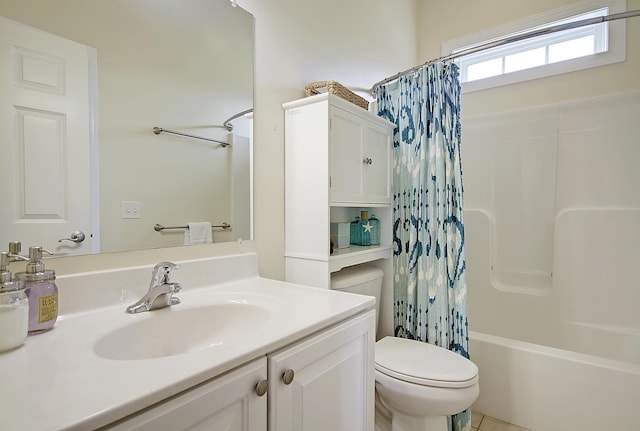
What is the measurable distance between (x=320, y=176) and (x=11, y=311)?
988mm

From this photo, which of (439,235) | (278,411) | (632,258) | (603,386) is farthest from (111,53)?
(632,258)

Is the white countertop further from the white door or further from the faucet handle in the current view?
the white door

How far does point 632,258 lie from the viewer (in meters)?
1.97

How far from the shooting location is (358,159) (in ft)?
5.00

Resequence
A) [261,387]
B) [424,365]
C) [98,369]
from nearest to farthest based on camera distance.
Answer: [98,369], [261,387], [424,365]

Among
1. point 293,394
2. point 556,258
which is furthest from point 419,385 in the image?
point 556,258

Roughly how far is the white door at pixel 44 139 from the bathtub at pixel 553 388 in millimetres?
1888

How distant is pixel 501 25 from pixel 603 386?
7.85ft

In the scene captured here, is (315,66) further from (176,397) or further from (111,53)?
(176,397)

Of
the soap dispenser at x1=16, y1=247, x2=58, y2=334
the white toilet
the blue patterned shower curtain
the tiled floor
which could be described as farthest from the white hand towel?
the tiled floor

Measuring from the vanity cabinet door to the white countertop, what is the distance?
64 cm

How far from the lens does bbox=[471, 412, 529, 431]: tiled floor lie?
1.64m

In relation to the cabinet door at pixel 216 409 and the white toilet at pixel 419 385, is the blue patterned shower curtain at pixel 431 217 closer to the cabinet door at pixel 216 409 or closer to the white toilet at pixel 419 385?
the white toilet at pixel 419 385

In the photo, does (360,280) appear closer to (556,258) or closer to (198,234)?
(198,234)
